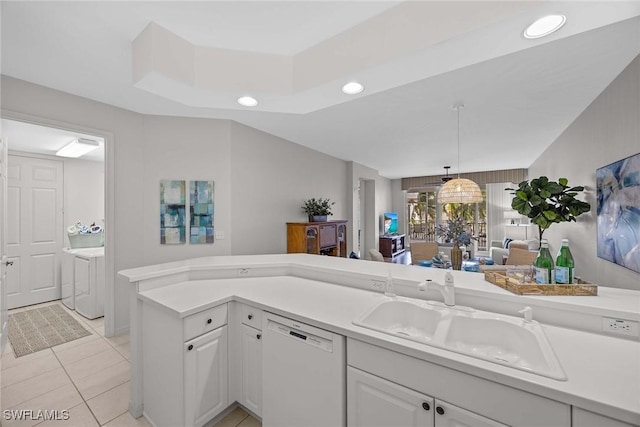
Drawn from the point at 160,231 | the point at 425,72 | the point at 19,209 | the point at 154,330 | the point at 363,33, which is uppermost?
the point at 363,33

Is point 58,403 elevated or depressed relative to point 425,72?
depressed

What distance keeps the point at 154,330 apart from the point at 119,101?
2459 millimetres

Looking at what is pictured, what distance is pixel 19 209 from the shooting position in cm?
376

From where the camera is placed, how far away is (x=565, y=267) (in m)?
1.44

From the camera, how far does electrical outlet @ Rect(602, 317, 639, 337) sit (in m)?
1.16

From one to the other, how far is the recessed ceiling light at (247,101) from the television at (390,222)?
668 cm

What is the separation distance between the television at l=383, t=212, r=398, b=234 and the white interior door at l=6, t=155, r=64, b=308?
24.1 ft

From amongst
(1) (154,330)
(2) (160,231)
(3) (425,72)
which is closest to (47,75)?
(2) (160,231)

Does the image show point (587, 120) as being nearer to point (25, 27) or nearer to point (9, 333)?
point (25, 27)

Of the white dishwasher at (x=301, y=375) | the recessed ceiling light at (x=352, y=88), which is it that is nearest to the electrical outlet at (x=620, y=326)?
the white dishwasher at (x=301, y=375)

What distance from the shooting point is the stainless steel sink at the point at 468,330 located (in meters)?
1.12

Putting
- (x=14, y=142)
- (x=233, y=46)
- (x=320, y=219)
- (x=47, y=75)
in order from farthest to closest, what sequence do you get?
(x=320, y=219)
(x=14, y=142)
(x=47, y=75)
(x=233, y=46)

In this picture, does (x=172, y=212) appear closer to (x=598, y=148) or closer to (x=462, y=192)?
(x=462, y=192)

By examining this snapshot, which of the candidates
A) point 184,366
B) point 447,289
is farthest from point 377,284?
point 184,366
